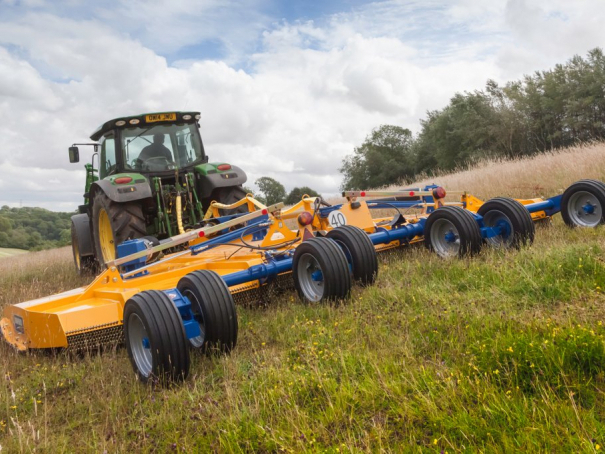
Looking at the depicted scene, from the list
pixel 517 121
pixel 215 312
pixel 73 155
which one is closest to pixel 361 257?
pixel 215 312

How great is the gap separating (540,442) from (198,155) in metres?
6.89

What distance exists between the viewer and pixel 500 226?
18.3 ft

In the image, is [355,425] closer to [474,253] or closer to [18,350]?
[474,253]

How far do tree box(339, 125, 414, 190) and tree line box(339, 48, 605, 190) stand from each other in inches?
4.4

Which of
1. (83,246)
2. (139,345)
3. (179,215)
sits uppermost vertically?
(179,215)

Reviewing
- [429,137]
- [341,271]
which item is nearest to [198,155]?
[341,271]

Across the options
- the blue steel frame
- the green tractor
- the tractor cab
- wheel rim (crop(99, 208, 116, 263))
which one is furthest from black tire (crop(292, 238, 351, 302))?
wheel rim (crop(99, 208, 116, 263))

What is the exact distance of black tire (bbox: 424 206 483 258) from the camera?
5125mm

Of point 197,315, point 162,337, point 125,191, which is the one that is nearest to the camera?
point 162,337

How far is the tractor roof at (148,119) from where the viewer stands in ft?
24.5

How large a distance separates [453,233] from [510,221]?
581mm

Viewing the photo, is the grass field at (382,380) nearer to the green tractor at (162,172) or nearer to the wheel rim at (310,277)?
the wheel rim at (310,277)

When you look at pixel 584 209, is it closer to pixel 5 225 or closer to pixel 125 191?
pixel 125 191

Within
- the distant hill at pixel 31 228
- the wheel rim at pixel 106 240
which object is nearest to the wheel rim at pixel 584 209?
the wheel rim at pixel 106 240
